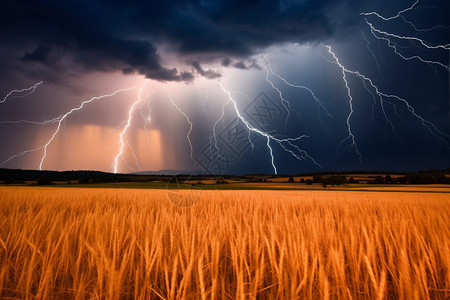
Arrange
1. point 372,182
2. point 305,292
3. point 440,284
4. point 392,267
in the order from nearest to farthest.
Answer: point 305,292 < point 440,284 < point 392,267 < point 372,182

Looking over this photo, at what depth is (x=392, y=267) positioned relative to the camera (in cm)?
175

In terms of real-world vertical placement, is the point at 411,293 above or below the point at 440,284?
above

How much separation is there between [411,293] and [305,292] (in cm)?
42

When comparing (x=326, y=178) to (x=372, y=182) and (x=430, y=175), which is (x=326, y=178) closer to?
(x=372, y=182)

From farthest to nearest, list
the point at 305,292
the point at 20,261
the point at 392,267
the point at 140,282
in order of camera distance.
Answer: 1. the point at 20,261
2. the point at 392,267
3. the point at 140,282
4. the point at 305,292

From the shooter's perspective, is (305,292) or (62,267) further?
(62,267)

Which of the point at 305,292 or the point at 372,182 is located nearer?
the point at 305,292

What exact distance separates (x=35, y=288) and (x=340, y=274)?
5.10 feet

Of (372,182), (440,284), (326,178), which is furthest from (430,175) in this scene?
(440,284)

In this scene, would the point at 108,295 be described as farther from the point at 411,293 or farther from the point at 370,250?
the point at 370,250

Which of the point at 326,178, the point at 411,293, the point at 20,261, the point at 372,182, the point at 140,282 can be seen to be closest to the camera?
the point at 411,293

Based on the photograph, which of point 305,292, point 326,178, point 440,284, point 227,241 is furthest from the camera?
point 326,178

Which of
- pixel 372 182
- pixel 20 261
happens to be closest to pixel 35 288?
pixel 20 261

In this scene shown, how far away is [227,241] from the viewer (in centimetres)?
229
